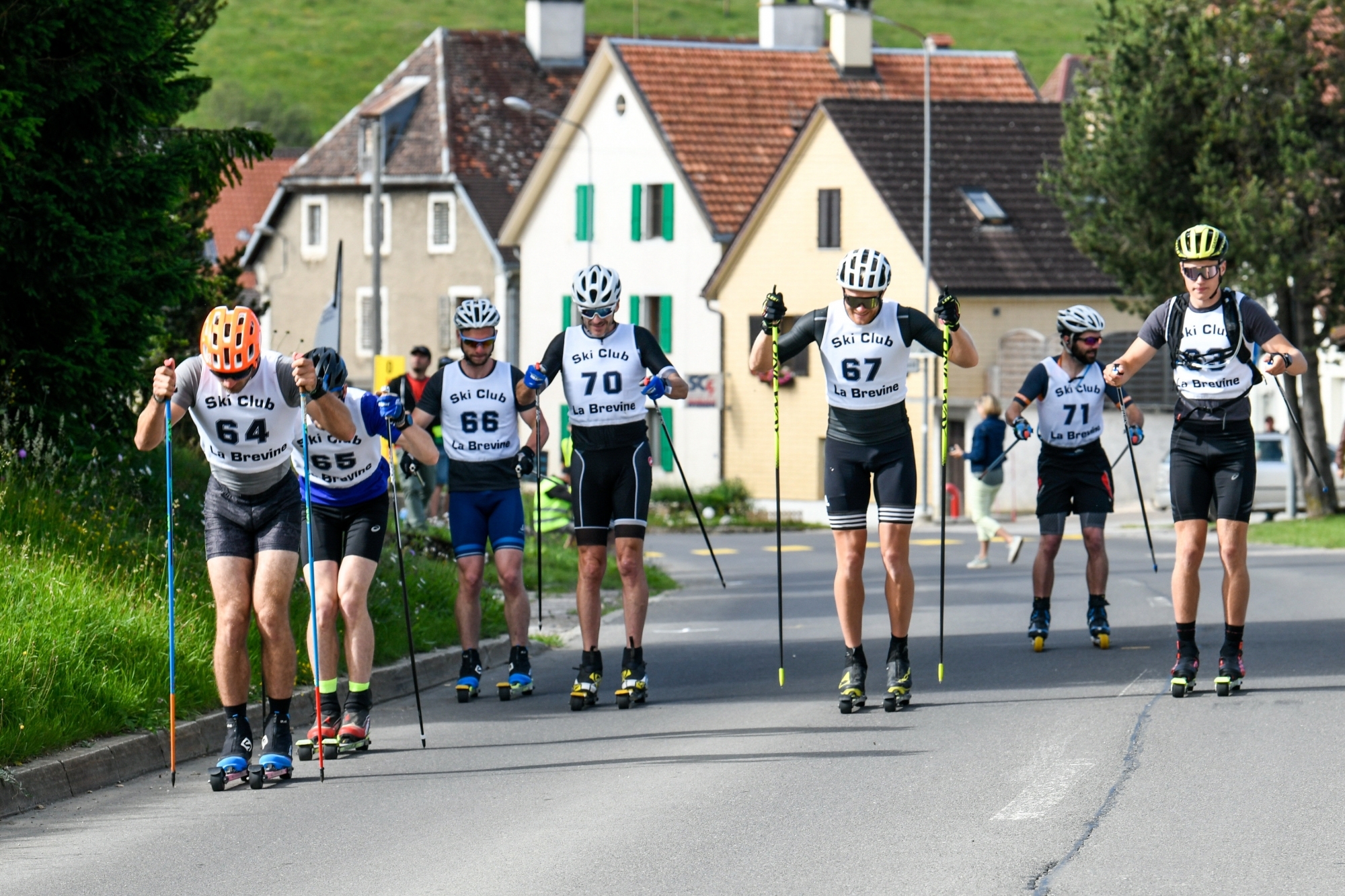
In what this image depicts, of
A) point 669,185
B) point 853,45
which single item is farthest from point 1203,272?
point 853,45

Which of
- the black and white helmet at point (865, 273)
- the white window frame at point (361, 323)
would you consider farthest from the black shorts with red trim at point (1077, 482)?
the white window frame at point (361, 323)

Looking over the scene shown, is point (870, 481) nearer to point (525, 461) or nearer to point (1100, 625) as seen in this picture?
point (525, 461)

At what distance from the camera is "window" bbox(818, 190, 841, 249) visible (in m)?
47.9

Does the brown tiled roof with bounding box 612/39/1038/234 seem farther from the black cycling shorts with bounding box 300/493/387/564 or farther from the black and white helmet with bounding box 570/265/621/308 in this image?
the black cycling shorts with bounding box 300/493/387/564

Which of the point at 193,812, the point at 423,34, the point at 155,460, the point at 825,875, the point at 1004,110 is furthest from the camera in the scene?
the point at 423,34

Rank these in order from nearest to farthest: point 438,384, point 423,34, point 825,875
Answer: point 825,875
point 438,384
point 423,34

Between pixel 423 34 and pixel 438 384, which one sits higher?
pixel 423 34

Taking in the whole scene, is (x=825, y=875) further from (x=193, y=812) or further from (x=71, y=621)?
(x=71, y=621)

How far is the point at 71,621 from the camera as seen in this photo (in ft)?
33.4

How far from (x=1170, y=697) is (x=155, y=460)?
27.3 feet

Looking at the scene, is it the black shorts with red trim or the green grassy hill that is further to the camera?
the green grassy hill

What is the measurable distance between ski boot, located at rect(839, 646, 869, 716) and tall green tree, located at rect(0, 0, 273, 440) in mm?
6166

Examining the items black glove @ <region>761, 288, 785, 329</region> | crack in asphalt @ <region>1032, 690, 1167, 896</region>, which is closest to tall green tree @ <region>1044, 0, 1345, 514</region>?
black glove @ <region>761, 288, 785, 329</region>

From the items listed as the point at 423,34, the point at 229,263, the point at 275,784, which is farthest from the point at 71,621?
the point at 423,34
